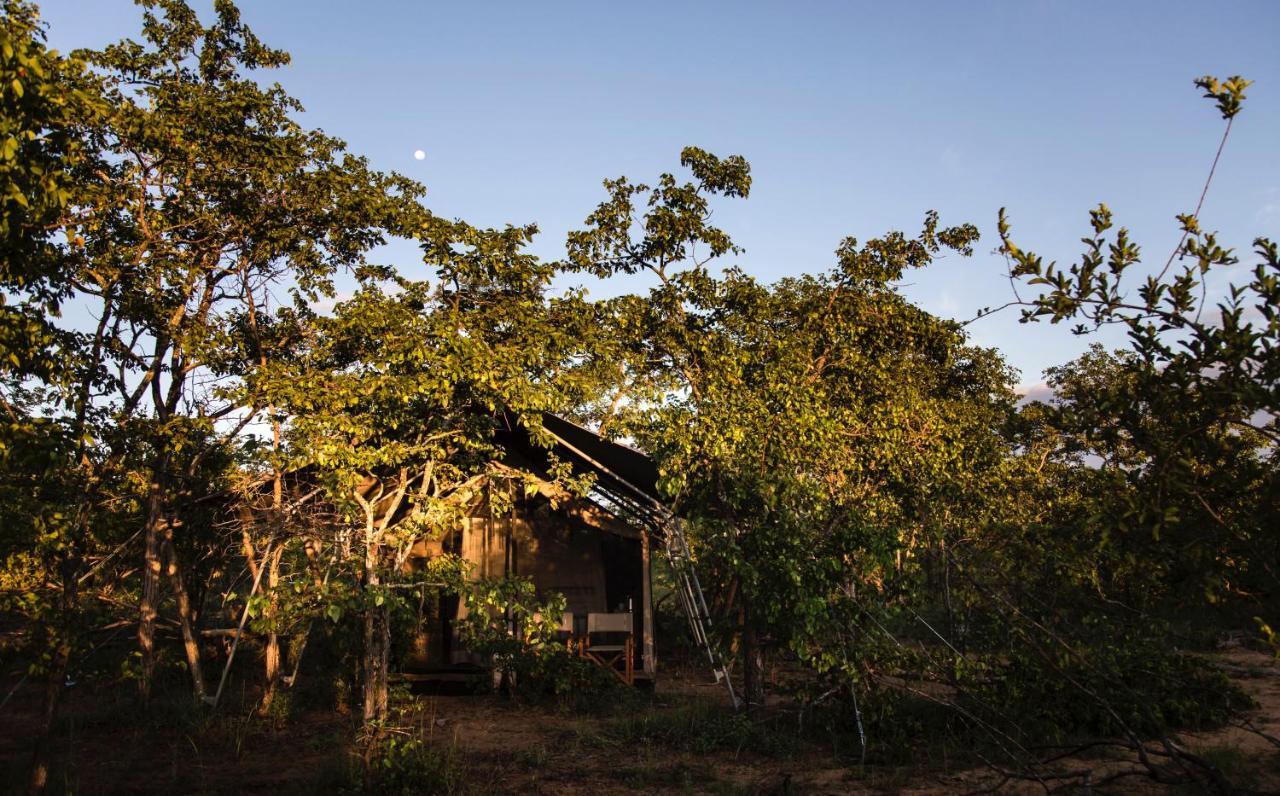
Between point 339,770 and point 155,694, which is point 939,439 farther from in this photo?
point 155,694

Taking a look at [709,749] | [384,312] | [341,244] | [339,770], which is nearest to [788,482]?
[709,749]

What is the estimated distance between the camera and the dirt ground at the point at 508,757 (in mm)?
7867

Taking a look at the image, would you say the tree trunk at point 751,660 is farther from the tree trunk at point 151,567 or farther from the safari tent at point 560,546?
the tree trunk at point 151,567

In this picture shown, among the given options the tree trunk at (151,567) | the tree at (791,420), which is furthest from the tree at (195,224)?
the tree at (791,420)

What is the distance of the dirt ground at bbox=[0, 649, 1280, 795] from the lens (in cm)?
787

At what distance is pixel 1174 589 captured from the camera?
4430mm

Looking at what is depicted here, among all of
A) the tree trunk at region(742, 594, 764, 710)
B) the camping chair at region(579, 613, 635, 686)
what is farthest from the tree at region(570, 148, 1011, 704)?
the camping chair at region(579, 613, 635, 686)

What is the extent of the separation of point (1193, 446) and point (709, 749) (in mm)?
6870

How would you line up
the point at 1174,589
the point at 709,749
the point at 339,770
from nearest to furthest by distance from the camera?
1. the point at 1174,589
2. the point at 339,770
3. the point at 709,749

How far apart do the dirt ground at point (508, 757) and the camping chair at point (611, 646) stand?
1161mm

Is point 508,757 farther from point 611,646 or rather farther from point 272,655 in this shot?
point 611,646

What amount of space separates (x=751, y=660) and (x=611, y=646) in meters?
4.13

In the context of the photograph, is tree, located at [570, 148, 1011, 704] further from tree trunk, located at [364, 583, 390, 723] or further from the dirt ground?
tree trunk, located at [364, 583, 390, 723]

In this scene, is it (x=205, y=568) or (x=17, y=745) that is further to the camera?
(x=205, y=568)
